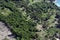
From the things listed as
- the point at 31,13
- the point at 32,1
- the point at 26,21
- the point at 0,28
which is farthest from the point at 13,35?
the point at 32,1

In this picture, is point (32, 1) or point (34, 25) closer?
point (34, 25)

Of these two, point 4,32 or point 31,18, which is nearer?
point 4,32

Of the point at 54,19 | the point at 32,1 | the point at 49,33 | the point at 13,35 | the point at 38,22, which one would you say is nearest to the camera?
the point at 13,35

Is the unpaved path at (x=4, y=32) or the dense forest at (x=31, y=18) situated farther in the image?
the dense forest at (x=31, y=18)

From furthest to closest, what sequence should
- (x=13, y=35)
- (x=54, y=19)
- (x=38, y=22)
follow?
1. (x=54, y=19)
2. (x=38, y=22)
3. (x=13, y=35)

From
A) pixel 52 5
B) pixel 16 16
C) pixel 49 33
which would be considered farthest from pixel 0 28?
pixel 52 5

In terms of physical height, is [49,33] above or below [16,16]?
below

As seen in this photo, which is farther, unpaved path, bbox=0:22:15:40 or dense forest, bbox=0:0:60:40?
dense forest, bbox=0:0:60:40

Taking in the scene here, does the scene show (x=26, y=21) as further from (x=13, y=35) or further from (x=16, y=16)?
(x=13, y=35)
